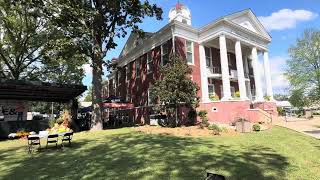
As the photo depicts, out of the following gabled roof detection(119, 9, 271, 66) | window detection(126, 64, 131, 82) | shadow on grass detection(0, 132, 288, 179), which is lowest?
shadow on grass detection(0, 132, 288, 179)

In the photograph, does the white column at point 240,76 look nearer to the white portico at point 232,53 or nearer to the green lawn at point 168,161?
the white portico at point 232,53

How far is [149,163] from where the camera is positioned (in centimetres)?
960

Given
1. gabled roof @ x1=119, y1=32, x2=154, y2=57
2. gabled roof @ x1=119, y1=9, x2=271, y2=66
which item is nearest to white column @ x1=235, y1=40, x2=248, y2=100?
gabled roof @ x1=119, y1=9, x2=271, y2=66

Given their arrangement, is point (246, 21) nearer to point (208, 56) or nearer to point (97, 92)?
point (208, 56)

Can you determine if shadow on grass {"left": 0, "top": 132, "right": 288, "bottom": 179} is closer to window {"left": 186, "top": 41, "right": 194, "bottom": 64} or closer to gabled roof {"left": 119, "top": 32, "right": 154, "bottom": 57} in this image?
window {"left": 186, "top": 41, "right": 194, "bottom": 64}

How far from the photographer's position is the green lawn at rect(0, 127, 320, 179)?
8391mm

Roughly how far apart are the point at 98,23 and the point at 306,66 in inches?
949

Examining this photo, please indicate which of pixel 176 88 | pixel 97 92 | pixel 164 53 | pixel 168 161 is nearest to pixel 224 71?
pixel 164 53

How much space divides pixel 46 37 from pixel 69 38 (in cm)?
1264

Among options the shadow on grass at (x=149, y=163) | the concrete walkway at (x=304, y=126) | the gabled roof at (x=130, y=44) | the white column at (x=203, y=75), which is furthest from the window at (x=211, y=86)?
the shadow on grass at (x=149, y=163)

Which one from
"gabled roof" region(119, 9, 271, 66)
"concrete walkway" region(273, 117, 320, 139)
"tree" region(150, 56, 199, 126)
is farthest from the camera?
"gabled roof" region(119, 9, 271, 66)

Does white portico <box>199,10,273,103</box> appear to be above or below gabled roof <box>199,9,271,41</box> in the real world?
below

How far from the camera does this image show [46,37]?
3362cm

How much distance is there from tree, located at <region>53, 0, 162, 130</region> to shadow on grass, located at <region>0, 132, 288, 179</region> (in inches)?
409
